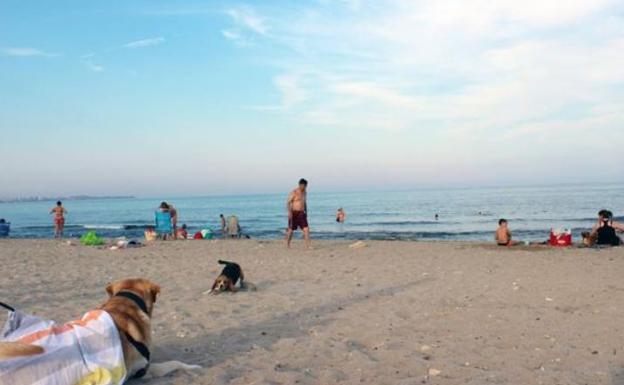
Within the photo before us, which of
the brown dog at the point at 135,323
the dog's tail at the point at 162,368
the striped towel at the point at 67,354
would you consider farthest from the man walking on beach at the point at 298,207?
the striped towel at the point at 67,354

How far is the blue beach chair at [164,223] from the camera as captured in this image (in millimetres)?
19391

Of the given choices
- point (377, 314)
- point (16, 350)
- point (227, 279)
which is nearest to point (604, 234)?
point (377, 314)

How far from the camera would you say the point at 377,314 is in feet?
21.8

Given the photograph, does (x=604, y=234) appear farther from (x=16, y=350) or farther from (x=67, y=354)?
(x=16, y=350)

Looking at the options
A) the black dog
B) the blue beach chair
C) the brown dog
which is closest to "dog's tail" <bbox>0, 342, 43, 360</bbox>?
the brown dog

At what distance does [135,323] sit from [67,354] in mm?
717

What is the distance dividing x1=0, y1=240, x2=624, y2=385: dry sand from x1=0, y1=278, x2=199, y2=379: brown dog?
18 cm

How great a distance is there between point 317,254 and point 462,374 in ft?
30.8

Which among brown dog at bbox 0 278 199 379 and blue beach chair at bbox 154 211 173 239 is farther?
blue beach chair at bbox 154 211 173 239

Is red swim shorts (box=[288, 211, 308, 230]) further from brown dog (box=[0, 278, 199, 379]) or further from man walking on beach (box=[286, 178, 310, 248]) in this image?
brown dog (box=[0, 278, 199, 379])

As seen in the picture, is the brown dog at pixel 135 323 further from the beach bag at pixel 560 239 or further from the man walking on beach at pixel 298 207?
the beach bag at pixel 560 239

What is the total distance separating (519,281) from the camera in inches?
349

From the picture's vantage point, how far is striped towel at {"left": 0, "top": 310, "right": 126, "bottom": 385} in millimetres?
3355

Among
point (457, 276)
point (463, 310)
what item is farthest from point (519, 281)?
point (463, 310)
